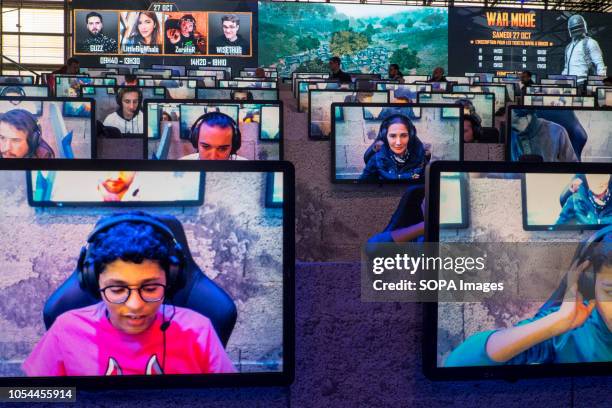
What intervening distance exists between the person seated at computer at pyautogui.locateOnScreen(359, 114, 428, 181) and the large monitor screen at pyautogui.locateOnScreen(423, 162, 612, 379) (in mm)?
2230

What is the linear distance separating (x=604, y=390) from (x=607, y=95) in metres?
6.91

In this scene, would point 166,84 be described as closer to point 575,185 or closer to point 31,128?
point 31,128

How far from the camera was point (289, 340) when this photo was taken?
1.20 m

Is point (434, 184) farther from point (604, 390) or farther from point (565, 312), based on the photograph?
point (604, 390)

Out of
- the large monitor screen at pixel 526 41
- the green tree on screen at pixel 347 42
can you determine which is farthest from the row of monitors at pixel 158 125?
the large monitor screen at pixel 526 41

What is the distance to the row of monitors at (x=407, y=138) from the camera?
349 cm

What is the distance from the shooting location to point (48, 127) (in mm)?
3500

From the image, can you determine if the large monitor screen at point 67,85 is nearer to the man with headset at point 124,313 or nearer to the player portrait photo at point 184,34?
the man with headset at point 124,313

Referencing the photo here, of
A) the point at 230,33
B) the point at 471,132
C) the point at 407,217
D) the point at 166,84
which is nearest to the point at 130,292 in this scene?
the point at 407,217

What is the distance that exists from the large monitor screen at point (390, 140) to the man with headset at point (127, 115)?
166cm

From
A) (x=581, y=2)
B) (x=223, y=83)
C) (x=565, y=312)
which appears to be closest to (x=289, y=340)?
(x=565, y=312)

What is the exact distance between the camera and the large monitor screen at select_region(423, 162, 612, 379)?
1212 millimetres

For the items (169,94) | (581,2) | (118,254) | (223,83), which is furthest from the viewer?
(581,2)

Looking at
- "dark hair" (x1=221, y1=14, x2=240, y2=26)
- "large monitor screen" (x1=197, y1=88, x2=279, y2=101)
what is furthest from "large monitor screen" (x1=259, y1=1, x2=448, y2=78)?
"large monitor screen" (x1=197, y1=88, x2=279, y2=101)
